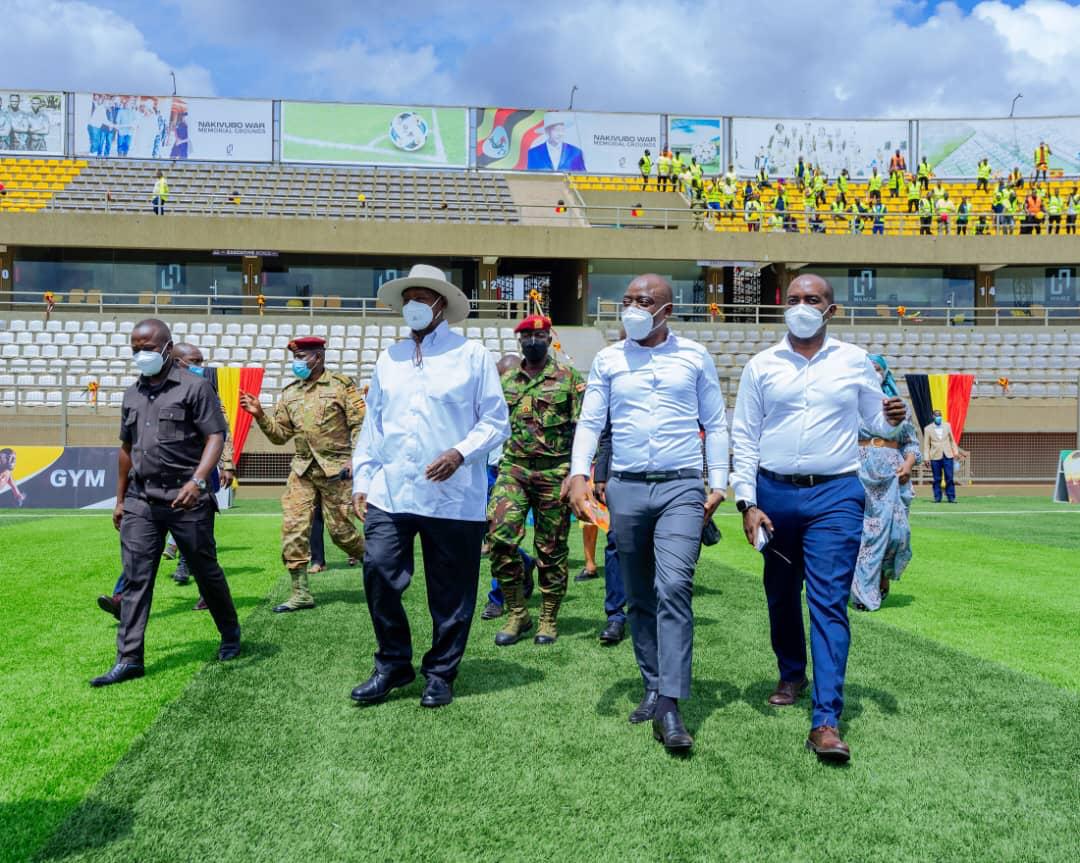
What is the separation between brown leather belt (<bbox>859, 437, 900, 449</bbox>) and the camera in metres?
5.99

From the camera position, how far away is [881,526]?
6.19 meters

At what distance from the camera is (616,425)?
4.34 meters

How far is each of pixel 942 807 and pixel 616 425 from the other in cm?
205

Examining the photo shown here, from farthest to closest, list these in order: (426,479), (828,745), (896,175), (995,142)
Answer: (995,142), (896,175), (426,479), (828,745)

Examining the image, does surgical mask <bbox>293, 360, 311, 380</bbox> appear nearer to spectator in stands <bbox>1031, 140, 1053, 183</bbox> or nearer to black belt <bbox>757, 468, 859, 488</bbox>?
black belt <bbox>757, 468, 859, 488</bbox>

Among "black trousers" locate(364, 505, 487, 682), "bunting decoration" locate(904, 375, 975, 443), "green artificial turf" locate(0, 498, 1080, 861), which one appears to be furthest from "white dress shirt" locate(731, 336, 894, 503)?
"bunting decoration" locate(904, 375, 975, 443)

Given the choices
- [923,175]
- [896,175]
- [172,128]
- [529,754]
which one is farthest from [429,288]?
[923,175]

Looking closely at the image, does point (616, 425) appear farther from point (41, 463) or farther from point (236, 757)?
point (41, 463)

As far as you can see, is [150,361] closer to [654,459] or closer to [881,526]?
[654,459]

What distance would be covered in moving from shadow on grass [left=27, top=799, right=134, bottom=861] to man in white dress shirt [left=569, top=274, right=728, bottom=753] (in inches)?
85.8

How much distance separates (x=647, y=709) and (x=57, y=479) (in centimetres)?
1523

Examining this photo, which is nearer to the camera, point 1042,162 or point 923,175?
point 923,175

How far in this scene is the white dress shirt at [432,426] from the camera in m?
4.50

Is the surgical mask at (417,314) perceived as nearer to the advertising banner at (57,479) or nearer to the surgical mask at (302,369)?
the surgical mask at (302,369)
